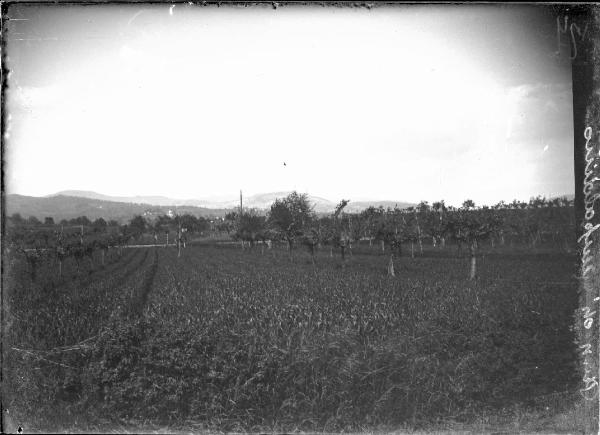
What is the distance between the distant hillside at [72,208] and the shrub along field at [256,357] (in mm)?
763

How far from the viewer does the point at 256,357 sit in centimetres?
463

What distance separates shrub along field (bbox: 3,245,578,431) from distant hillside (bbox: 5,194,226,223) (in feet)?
2.50

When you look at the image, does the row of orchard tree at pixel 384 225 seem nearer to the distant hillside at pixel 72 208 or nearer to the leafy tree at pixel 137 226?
the leafy tree at pixel 137 226

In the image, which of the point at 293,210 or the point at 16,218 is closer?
the point at 16,218

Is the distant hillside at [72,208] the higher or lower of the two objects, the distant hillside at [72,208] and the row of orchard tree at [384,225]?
the higher

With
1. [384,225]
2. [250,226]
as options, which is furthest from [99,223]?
[384,225]

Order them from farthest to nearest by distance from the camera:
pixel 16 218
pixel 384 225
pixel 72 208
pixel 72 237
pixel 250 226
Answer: pixel 384 225 → pixel 250 226 → pixel 72 237 → pixel 72 208 → pixel 16 218

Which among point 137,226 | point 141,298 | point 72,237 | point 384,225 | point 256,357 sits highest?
point 137,226

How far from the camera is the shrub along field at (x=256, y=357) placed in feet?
14.7

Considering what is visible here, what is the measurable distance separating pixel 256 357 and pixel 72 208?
335 centimetres

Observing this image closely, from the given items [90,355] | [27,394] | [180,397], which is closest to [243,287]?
[180,397]

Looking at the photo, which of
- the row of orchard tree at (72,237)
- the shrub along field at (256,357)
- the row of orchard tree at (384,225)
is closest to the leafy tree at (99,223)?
the row of orchard tree at (72,237)

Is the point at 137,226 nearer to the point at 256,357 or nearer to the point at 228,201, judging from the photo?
the point at 228,201

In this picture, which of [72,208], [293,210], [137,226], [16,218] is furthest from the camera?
[137,226]
